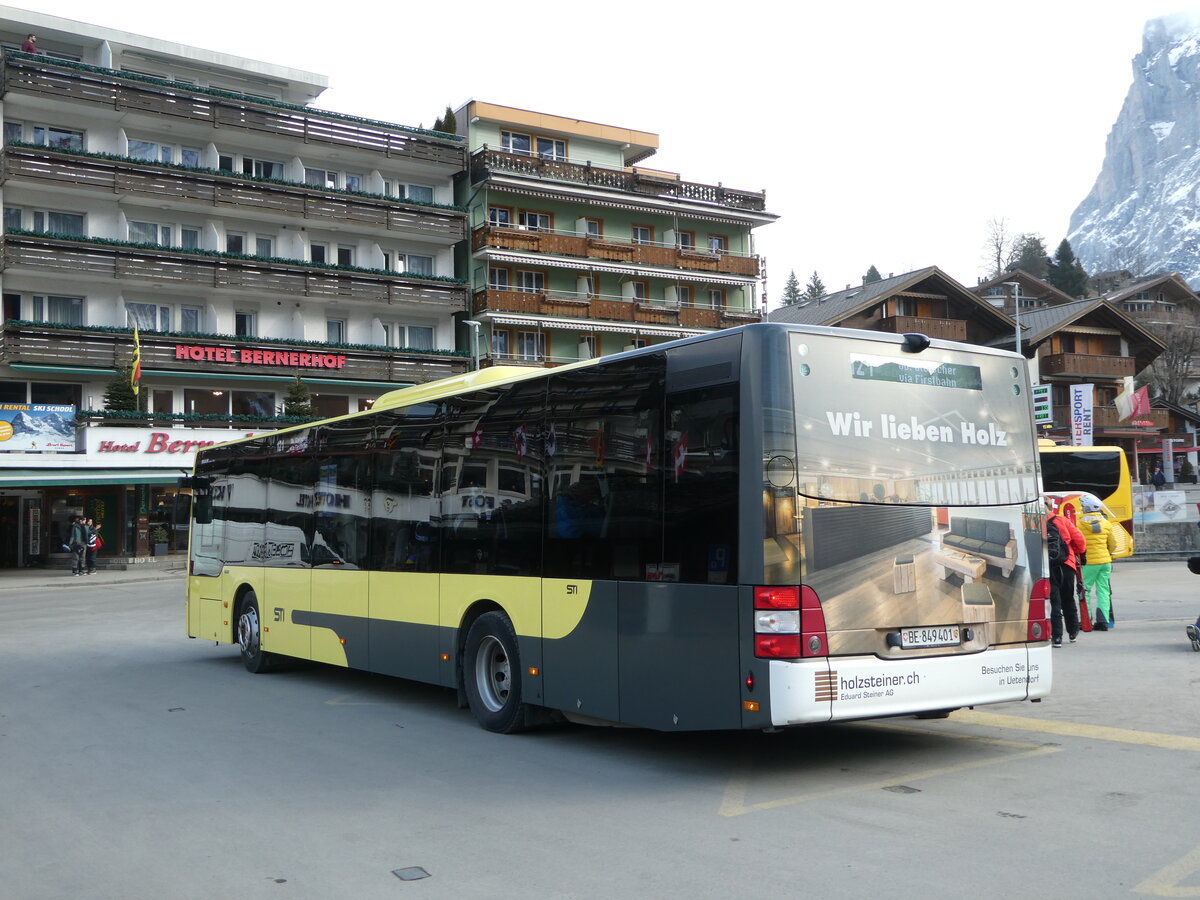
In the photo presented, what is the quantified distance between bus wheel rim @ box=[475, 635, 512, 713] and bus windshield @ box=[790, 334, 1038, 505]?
369 centimetres

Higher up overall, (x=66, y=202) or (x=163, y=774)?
(x=66, y=202)

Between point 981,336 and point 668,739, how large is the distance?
5646cm

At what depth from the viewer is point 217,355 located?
44000 mm

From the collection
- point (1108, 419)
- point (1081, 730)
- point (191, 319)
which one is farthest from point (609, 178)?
point (1081, 730)

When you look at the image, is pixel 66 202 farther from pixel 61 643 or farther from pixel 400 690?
pixel 400 690

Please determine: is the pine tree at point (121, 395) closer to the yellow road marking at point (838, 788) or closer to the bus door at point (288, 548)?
the bus door at point (288, 548)

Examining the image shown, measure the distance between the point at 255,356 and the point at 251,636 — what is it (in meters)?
32.1

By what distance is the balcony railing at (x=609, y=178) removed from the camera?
52.1m

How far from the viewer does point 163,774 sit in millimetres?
8438

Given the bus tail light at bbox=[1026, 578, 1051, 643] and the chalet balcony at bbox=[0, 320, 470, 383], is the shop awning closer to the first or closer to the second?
the chalet balcony at bbox=[0, 320, 470, 383]

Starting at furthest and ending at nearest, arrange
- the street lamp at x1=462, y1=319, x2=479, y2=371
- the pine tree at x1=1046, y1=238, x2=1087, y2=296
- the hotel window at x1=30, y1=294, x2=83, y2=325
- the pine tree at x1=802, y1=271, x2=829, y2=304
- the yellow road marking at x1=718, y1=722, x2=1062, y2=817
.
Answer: the pine tree at x1=802, y1=271, x2=829, y2=304
the pine tree at x1=1046, y1=238, x2=1087, y2=296
the street lamp at x1=462, y1=319, x2=479, y2=371
the hotel window at x1=30, y1=294, x2=83, y2=325
the yellow road marking at x1=718, y1=722, x2=1062, y2=817

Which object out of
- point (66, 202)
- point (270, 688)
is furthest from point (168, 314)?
point (270, 688)

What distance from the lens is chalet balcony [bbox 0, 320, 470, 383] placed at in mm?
39906

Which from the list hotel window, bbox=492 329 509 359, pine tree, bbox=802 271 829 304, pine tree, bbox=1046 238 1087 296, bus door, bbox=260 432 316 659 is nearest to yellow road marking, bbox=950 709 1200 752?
bus door, bbox=260 432 316 659
